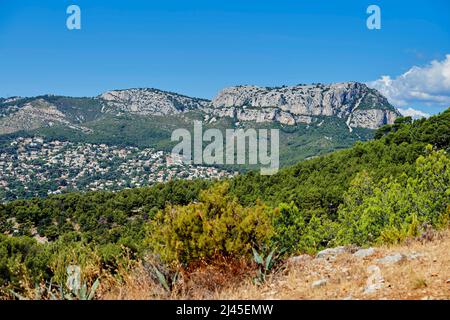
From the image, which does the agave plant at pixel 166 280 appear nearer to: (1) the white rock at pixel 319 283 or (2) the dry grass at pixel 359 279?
(2) the dry grass at pixel 359 279

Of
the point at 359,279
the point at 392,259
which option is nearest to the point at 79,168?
the point at 392,259

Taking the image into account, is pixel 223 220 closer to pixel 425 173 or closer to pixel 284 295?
pixel 284 295

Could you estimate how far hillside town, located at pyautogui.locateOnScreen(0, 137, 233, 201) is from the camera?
362ft

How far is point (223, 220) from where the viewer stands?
5133 millimetres

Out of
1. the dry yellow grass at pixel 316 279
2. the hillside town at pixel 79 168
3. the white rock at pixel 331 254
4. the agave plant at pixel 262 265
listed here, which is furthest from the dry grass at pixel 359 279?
the hillside town at pixel 79 168

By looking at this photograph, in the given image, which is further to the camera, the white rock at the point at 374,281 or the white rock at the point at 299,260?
the white rock at the point at 299,260

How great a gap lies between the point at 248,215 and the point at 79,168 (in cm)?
13729

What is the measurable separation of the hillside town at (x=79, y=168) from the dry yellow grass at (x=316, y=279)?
3828 inches

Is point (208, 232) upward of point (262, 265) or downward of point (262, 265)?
upward

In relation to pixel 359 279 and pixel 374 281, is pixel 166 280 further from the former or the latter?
pixel 374 281

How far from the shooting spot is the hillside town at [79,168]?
4343 inches

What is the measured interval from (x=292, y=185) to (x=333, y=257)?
28.5 metres

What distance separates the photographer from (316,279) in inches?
175
